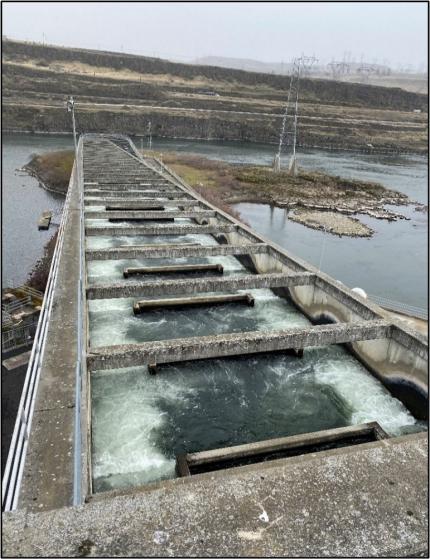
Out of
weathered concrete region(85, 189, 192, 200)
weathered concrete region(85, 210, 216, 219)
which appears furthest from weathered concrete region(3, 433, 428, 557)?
weathered concrete region(85, 189, 192, 200)

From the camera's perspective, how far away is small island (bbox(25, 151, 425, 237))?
43.2m

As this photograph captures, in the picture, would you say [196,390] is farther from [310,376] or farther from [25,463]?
[25,463]

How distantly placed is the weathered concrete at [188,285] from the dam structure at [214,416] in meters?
0.06

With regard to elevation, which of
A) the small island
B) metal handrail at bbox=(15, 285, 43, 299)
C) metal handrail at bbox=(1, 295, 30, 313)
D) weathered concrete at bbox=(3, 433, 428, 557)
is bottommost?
metal handrail at bbox=(1, 295, 30, 313)

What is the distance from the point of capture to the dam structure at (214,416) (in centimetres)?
511

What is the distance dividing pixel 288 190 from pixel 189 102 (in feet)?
215

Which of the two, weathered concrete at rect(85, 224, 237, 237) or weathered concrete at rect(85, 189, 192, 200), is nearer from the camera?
weathered concrete at rect(85, 224, 237, 237)

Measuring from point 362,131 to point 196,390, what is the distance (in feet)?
353

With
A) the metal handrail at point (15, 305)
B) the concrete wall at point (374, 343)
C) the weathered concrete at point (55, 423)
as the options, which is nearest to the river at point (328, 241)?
the metal handrail at point (15, 305)

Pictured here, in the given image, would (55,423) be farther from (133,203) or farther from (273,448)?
(133,203)

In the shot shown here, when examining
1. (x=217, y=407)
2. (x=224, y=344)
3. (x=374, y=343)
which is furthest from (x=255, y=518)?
(x=374, y=343)

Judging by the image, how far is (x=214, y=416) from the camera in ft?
36.3

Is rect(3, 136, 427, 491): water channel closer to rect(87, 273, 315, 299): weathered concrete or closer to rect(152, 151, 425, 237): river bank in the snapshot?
rect(87, 273, 315, 299): weathered concrete

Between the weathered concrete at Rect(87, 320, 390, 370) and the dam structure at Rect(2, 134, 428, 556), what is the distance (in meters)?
0.04
